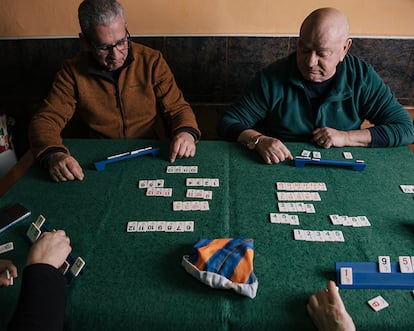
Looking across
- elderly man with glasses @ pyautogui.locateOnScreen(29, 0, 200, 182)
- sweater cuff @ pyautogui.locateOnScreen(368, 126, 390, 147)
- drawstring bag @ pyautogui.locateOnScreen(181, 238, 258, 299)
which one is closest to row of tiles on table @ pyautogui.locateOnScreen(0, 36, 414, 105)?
elderly man with glasses @ pyautogui.locateOnScreen(29, 0, 200, 182)

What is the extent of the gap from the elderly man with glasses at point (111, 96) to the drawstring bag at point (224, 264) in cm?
62

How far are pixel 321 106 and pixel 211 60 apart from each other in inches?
41.8

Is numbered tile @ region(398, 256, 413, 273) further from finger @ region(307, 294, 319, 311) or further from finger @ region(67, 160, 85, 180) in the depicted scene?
finger @ region(67, 160, 85, 180)

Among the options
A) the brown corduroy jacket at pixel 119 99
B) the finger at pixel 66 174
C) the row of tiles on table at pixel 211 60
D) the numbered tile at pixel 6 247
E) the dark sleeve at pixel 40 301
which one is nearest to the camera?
the dark sleeve at pixel 40 301

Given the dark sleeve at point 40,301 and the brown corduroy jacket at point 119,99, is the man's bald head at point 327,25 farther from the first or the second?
the dark sleeve at point 40,301

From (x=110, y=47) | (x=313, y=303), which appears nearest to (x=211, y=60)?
(x=110, y=47)

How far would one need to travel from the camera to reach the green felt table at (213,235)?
980 millimetres

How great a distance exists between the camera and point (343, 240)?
1.20 metres

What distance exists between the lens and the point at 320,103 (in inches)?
73.2

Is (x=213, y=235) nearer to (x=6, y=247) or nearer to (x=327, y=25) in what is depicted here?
(x=6, y=247)

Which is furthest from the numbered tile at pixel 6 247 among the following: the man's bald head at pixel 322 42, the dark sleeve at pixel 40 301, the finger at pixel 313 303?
the man's bald head at pixel 322 42

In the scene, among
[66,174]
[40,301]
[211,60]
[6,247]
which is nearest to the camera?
[40,301]

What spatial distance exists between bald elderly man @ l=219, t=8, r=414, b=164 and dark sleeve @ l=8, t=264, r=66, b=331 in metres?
0.98

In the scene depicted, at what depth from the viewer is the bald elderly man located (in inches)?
66.0
